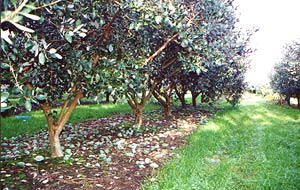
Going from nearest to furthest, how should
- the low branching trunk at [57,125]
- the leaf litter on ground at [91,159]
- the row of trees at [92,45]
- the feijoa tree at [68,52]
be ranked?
the row of trees at [92,45]
the feijoa tree at [68,52]
the leaf litter on ground at [91,159]
the low branching trunk at [57,125]

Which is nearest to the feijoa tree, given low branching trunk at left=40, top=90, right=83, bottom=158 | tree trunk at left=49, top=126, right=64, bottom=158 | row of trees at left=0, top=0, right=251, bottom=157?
row of trees at left=0, top=0, right=251, bottom=157

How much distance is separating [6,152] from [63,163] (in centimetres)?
219

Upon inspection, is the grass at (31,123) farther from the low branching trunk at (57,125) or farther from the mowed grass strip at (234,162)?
the mowed grass strip at (234,162)

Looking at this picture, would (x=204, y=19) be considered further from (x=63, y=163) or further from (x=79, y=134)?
(x=79, y=134)

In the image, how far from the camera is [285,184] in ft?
15.3

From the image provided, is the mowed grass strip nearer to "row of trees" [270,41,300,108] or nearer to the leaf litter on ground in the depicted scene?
the leaf litter on ground

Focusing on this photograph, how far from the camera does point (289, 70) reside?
15883mm

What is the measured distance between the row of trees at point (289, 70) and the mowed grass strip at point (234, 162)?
24.2ft

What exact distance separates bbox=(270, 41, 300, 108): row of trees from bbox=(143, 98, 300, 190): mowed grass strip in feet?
24.2

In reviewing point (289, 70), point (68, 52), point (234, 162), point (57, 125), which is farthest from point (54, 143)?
point (289, 70)

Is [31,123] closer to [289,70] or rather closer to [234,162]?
[234,162]

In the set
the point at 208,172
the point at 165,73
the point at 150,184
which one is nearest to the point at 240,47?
the point at 165,73

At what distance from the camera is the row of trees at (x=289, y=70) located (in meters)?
15.2

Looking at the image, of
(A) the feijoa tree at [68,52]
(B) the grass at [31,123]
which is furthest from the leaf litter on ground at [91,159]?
(A) the feijoa tree at [68,52]
